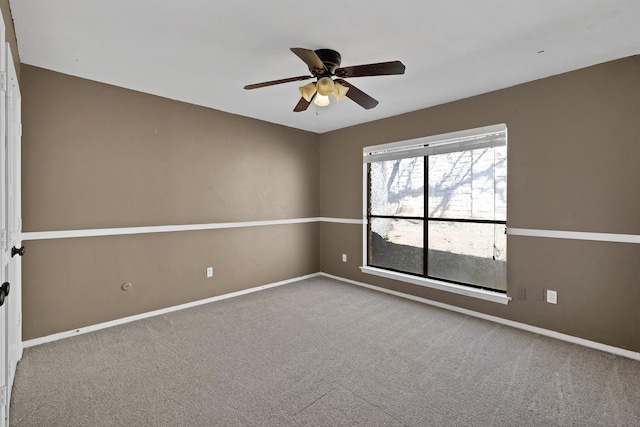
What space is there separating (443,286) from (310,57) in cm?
294

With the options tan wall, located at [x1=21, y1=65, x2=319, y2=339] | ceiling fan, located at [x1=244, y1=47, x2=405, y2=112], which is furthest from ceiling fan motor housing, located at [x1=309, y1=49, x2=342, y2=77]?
tan wall, located at [x1=21, y1=65, x2=319, y2=339]

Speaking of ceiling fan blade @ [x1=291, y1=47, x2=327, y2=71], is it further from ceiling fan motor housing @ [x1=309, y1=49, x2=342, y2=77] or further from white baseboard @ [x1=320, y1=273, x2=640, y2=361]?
white baseboard @ [x1=320, y1=273, x2=640, y2=361]

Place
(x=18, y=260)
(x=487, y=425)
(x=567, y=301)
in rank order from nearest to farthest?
(x=487, y=425) → (x=18, y=260) → (x=567, y=301)

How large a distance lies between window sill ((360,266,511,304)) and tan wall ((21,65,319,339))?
1437 mm

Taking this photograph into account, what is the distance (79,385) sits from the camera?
2131 mm

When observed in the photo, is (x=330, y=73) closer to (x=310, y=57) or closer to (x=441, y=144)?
(x=310, y=57)

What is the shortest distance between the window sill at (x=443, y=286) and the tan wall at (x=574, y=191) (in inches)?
3.1

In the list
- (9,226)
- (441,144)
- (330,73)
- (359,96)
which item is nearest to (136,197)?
(9,226)

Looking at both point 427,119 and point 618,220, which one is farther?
point 427,119

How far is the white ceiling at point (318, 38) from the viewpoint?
1896 millimetres

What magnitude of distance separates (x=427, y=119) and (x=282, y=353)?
10.2 ft

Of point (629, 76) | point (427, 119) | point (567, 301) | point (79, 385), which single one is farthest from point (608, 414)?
point (79, 385)

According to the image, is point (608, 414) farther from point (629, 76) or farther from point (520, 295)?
point (629, 76)

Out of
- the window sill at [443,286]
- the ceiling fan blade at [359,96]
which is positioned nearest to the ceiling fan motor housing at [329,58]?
the ceiling fan blade at [359,96]
